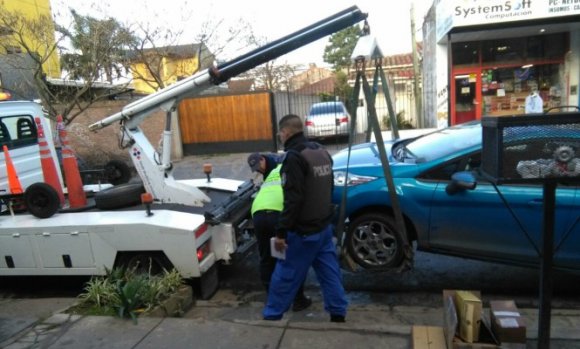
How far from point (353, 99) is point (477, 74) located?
40.7 ft

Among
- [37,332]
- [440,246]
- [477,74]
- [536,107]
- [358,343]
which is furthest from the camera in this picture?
[477,74]

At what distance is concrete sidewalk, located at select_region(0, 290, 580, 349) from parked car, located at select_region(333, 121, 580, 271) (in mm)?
662

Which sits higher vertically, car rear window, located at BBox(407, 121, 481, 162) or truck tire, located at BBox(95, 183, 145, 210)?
car rear window, located at BBox(407, 121, 481, 162)

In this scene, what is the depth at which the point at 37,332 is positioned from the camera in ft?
12.7

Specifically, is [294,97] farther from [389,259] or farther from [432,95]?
[389,259]

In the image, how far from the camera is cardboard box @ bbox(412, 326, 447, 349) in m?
3.15

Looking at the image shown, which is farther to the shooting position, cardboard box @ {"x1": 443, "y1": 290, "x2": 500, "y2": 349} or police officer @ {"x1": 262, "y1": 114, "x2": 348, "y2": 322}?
police officer @ {"x1": 262, "y1": 114, "x2": 348, "y2": 322}

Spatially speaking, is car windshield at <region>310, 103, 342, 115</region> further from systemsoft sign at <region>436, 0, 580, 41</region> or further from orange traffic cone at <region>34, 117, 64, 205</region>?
orange traffic cone at <region>34, 117, 64, 205</region>

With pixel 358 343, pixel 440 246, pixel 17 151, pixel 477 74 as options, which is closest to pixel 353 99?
pixel 440 246

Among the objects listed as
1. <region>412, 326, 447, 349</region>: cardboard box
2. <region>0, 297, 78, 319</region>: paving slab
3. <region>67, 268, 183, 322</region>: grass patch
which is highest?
<region>67, 268, 183, 322</region>: grass patch

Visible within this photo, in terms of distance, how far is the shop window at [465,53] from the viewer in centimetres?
1524

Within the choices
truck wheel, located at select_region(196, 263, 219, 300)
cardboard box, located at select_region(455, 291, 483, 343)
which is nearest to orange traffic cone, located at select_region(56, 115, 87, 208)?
truck wheel, located at select_region(196, 263, 219, 300)

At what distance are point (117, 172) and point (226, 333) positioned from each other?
4.02 metres

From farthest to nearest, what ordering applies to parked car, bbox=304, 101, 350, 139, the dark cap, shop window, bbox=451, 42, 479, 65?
parked car, bbox=304, 101, 350, 139
shop window, bbox=451, 42, 479, 65
the dark cap
